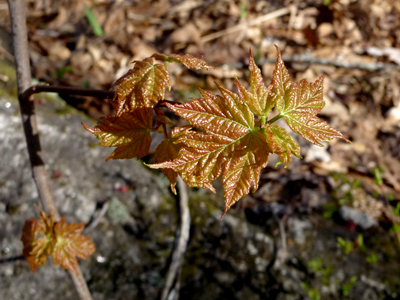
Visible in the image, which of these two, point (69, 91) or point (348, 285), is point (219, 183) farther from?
point (69, 91)

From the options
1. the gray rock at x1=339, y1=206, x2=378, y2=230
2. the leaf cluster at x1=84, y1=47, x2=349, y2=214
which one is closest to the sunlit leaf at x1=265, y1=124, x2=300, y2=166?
the leaf cluster at x1=84, y1=47, x2=349, y2=214

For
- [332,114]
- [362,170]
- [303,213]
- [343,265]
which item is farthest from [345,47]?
[343,265]

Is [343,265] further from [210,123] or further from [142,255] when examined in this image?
[210,123]

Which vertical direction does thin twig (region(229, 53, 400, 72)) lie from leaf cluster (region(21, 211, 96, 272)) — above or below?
below

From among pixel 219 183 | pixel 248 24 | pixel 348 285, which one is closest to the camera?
pixel 348 285

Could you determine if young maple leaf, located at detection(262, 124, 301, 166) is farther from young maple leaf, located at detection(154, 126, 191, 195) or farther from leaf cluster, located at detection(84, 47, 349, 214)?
young maple leaf, located at detection(154, 126, 191, 195)

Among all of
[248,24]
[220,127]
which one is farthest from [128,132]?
[248,24]

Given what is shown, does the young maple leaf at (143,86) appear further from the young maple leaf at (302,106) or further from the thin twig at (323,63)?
the thin twig at (323,63)
